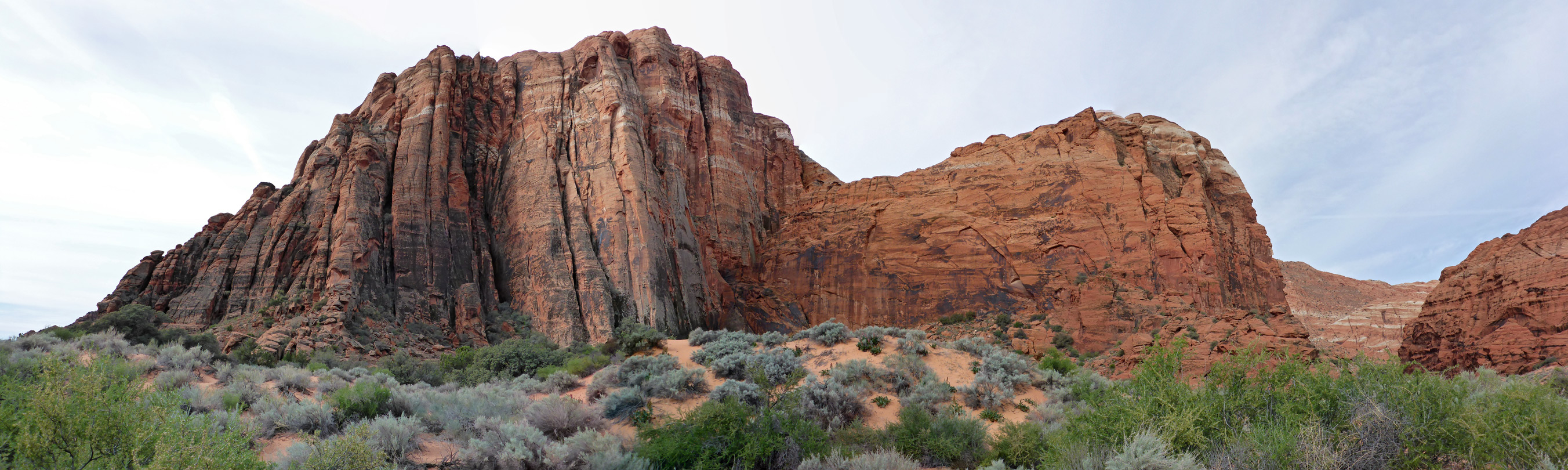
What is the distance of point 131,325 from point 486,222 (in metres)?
14.1

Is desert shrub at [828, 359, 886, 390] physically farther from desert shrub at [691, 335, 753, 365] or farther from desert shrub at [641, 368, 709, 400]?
desert shrub at [641, 368, 709, 400]

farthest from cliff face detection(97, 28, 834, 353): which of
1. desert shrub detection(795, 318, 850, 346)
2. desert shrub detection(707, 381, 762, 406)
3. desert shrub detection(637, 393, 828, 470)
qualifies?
desert shrub detection(637, 393, 828, 470)

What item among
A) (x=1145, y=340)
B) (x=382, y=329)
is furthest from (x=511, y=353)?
(x=1145, y=340)

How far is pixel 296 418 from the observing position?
342 inches

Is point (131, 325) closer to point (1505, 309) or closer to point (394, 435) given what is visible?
point (394, 435)

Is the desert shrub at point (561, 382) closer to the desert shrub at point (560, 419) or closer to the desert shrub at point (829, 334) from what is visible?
the desert shrub at point (560, 419)

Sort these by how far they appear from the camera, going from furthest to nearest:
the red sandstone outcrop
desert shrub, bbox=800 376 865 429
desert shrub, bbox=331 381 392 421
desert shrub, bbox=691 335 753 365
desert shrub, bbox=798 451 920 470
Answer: the red sandstone outcrop → desert shrub, bbox=691 335 753 365 → desert shrub, bbox=800 376 865 429 → desert shrub, bbox=331 381 392 421 → desert shrub, bbox=798 451 920 470

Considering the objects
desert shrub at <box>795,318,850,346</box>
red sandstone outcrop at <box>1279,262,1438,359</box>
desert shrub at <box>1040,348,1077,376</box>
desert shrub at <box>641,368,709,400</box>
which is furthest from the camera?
red sandstone outcrop at <box>1279,262,1438,359</box>

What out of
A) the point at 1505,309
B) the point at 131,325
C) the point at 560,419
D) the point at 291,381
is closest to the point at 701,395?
the point at 560,419

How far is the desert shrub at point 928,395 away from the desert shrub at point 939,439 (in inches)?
55.5

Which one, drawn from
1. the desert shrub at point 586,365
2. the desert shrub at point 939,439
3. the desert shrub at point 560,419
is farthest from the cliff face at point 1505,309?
the desert shrub at point 586,365

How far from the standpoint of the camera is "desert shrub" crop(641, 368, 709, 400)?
498 inches

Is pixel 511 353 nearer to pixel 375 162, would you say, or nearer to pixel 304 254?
pixel 304 254

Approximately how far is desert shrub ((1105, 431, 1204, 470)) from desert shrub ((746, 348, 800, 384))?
719 centimetres
